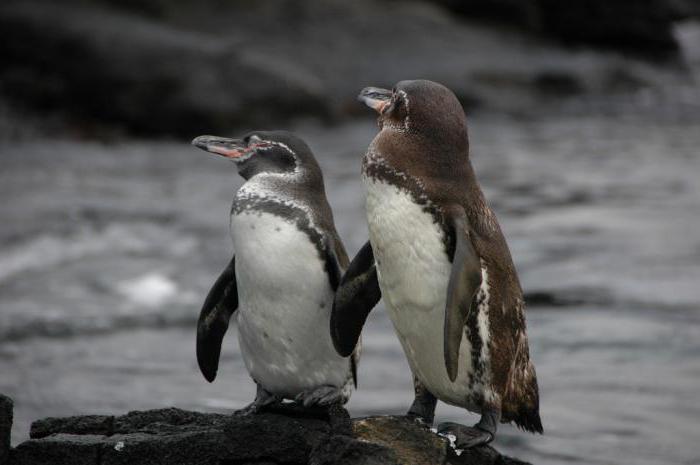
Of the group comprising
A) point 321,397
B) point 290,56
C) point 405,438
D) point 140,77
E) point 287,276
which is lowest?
point 405,438

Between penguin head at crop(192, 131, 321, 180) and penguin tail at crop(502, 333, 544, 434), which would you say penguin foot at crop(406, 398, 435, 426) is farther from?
penguin head at crop(192, 131, 321, 180)

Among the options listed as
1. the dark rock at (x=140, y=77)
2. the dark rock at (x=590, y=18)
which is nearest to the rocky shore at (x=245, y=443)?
the dark rock at (x=140, y=77)

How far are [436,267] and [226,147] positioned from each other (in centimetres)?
103

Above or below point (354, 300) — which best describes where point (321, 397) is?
below

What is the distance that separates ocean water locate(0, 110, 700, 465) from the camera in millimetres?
7895

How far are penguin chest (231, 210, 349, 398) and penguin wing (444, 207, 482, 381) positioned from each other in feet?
2.12

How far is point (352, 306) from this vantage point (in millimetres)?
4480

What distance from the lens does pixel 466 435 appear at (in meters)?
4.36

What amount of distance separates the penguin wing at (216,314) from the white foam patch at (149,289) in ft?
19.5

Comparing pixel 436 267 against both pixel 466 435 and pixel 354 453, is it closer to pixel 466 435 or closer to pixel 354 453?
pixel 466 435

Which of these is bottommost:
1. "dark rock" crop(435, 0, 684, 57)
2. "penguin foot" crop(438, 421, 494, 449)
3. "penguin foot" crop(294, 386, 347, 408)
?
"penguin foot" crop(438, 421, 494, 449)

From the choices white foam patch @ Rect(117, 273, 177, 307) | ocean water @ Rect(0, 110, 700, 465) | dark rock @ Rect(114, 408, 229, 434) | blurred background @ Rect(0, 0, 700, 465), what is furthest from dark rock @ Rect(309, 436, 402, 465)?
white foam patch @ Rect(117, 273, 177, 307)

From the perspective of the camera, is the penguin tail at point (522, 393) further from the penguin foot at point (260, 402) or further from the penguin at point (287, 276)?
the penguin foot at point (260, 402)

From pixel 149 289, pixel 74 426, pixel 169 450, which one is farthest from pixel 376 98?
pixel 149 289
